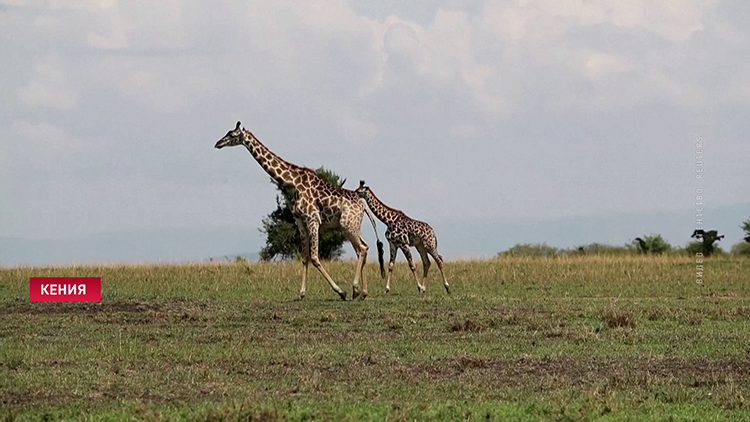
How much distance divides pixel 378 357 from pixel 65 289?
10839mm

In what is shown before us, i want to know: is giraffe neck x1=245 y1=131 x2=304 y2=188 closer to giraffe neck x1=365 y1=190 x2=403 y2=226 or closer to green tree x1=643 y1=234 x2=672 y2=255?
giraffe neck x1=365 y1=190 x2=403 y2=226

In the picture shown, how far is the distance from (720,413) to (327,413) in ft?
9.46

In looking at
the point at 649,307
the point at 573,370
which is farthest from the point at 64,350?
the point at 649,307

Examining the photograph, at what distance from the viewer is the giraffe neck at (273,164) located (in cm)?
1877

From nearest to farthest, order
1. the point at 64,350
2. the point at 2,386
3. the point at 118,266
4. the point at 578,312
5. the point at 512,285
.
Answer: the point at 2,386 → the point at 64,350 → the point at 578,312 → the point at 512,285 → the point at 118,266

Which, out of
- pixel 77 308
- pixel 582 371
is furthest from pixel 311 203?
pixel 582 371

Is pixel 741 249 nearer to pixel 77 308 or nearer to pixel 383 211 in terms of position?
pixel 383 211

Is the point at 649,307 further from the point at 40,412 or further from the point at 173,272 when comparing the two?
the point at 173,272

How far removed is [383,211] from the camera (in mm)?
21094

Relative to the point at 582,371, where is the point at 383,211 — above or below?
above

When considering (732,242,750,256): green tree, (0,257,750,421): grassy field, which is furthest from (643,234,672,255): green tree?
(0,257,750,421): grassy field

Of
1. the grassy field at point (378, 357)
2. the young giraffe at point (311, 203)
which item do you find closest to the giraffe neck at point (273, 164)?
the young giraffe at point (311, 203)

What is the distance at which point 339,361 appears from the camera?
10617 millimetres

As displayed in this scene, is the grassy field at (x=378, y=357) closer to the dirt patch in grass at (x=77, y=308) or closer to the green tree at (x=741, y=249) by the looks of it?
the dirt patch in grass at (x=77, y=308)
